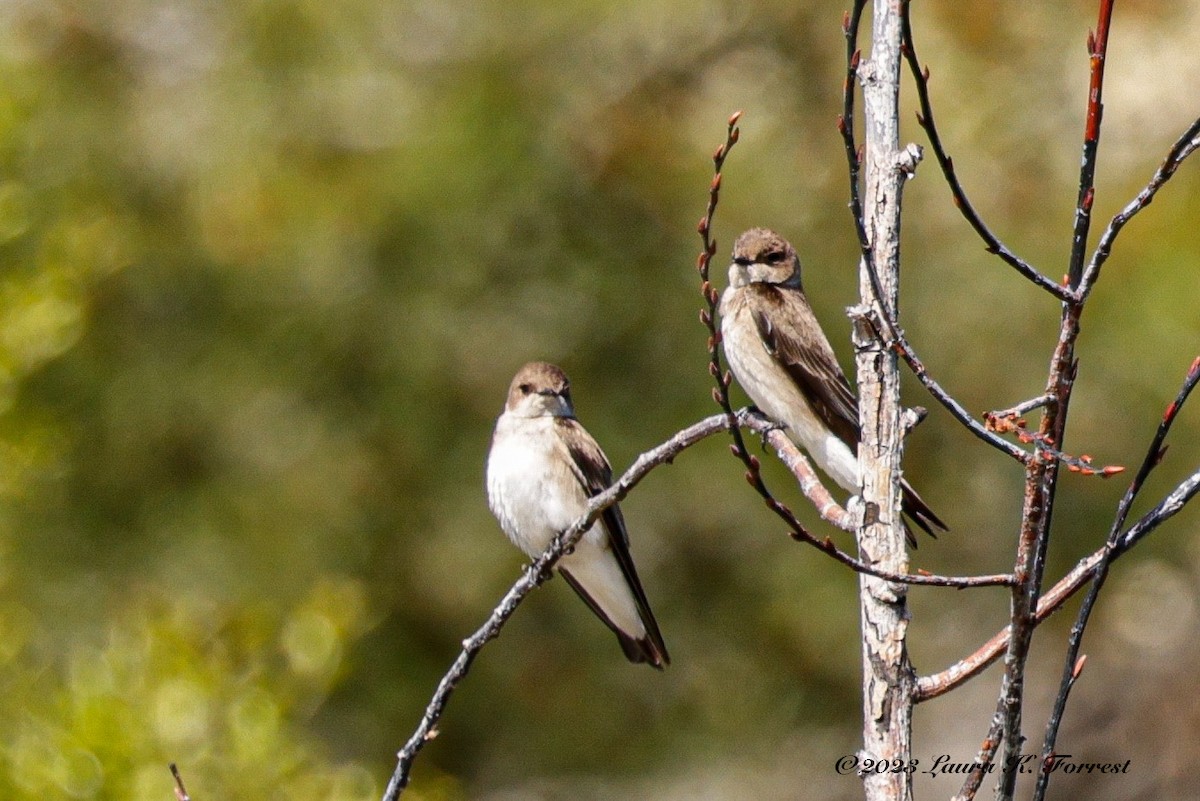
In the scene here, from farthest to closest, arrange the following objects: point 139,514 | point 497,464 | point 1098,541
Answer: point 139,514 → point 1098,541 → point 497,464

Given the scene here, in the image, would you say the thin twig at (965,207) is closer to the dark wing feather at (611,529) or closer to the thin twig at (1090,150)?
the thin twig at (1090,150)

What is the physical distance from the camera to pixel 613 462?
23.4 ft

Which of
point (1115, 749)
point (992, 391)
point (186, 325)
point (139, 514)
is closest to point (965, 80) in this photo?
point (992, 391)

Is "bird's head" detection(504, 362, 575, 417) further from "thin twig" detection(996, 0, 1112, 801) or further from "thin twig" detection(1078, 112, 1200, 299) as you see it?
"thin twig" detection(1078, 112, 1200, 299)

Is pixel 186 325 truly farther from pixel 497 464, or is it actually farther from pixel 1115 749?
pixel 1115 749

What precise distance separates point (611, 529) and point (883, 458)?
260 centimetres

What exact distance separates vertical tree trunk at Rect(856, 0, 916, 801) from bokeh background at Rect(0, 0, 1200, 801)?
164 inches

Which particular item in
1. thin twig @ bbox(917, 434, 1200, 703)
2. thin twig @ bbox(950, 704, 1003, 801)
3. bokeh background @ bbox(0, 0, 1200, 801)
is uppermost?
bokeh background @ bbox(0, 0, 1200, 801)

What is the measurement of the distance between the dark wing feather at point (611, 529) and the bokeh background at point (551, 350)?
1.57 m

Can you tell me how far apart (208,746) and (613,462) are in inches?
99.0

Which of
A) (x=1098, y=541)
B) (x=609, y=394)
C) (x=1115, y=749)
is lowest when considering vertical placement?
(x=1115, y=749)

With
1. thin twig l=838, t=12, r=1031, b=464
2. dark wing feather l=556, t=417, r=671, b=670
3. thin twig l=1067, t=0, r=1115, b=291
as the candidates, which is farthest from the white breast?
thin twig l=1067, t=0, r=1115, b=291

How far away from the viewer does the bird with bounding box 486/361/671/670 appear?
507cm

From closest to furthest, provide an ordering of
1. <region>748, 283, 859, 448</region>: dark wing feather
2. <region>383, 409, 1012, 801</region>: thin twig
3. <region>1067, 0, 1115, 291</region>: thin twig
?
<region>1067, 0, 1115, 291</region>: thin twig, <region>383, 409, 1012, 801</region>: thin twig, <region>748, 283, 859, 448</region>: dark wing feather
